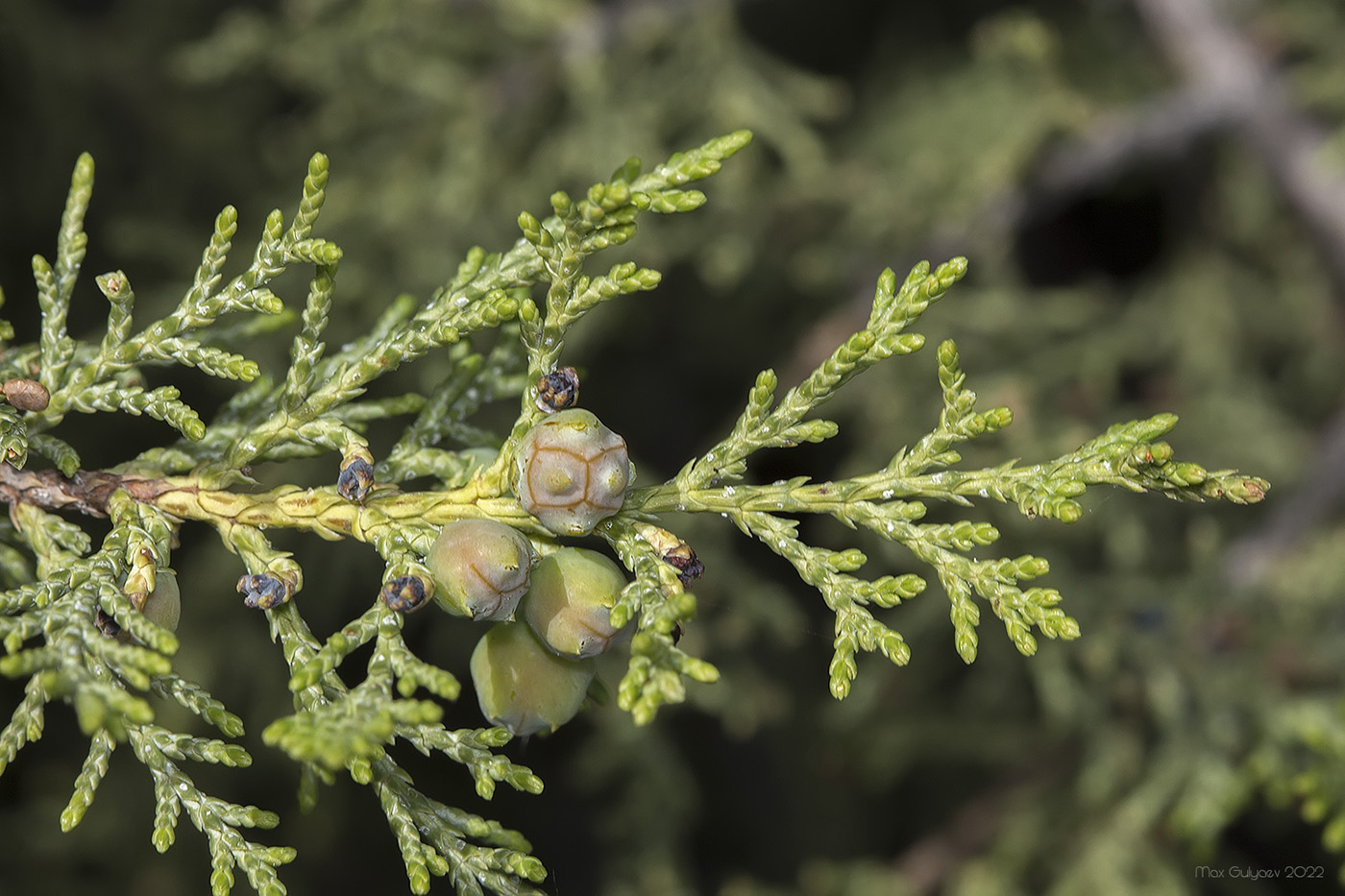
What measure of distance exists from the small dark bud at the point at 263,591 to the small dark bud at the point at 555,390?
0.51 m

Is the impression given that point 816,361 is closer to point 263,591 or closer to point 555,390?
point 555,390

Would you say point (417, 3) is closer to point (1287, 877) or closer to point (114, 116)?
point (114, 116)

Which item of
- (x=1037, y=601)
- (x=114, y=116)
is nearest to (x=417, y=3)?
(x=114, y=116)

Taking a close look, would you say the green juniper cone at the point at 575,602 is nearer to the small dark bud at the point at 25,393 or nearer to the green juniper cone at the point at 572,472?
the green juniper cone at the point at 572,472

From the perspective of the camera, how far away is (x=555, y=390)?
1697 millimetres

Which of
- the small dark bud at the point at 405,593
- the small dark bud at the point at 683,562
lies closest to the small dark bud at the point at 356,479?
the small dark bud at the point at 405,593

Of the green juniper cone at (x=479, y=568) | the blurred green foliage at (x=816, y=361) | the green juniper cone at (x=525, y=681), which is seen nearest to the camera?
the green juniper cone at (x=479, y=568)

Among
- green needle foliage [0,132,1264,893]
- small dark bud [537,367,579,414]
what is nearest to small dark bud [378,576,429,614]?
green needle foliage [0,132,1264,893]

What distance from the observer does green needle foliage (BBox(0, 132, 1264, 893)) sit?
5.26 ft

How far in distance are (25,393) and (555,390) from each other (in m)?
0.88

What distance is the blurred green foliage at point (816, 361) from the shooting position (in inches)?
142

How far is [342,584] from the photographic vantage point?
4.09m

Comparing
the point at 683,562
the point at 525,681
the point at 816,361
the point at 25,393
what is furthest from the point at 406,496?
the point at 816,361

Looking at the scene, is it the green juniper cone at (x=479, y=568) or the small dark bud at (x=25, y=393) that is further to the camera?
the small dark bud at (x=25, y=393)
